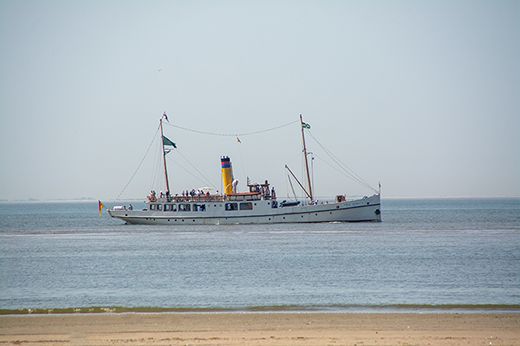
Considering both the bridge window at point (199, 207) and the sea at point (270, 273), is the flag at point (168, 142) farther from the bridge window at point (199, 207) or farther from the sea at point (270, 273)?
the sea at point (270, 273)

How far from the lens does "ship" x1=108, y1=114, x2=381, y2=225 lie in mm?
91250

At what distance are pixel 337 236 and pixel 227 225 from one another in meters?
25.7

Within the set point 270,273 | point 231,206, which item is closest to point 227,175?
point 231,206

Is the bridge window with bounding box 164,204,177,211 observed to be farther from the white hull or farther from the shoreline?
the shoreline

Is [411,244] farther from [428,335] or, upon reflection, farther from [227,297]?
[428,335]

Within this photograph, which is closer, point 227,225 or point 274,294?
point 274,294

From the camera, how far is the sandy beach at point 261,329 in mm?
21422

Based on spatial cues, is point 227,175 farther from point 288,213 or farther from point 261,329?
point 261,329

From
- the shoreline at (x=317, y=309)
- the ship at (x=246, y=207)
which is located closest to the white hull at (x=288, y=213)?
the ship at (x=246, y=207)

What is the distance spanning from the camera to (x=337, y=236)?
70.8 meters

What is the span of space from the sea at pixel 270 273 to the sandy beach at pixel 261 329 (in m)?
2.38

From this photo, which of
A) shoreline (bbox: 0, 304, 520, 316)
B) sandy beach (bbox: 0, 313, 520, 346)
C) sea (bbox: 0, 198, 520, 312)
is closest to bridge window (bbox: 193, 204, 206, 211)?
sea (bbox: 0, 198, 520, 312)

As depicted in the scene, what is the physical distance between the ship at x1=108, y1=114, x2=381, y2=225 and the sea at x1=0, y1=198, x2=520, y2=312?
794 inches

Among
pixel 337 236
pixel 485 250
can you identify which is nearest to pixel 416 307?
pixel 485 250
